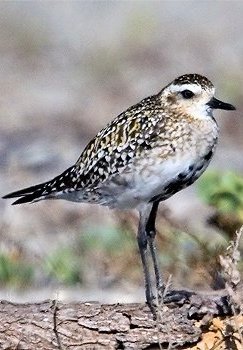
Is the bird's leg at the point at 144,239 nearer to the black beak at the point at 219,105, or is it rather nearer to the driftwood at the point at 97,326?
the driftwood at the point at 97,326

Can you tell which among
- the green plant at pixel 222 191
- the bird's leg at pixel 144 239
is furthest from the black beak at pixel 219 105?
the green plant at pixel 222 191

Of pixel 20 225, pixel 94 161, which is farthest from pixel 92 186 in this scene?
pixel 20 225

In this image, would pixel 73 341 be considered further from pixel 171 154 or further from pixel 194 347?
pixel 171 154

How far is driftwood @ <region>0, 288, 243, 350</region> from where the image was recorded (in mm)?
6961

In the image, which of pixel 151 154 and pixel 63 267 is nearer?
pixel 151 154

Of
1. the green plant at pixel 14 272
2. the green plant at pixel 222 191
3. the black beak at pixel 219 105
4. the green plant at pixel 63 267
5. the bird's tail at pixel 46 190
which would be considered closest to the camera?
the black beak at pixel 219 105

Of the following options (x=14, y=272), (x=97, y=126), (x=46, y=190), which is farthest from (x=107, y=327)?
(x=97, y=126)

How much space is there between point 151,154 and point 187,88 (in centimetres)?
42

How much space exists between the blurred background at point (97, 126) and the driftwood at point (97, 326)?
22.0 inches

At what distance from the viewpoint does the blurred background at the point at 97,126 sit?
9.48m

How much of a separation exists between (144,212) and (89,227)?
3.03 m

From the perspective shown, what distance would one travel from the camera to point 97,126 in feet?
47.7

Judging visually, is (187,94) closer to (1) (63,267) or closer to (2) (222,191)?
(2) (222,191)

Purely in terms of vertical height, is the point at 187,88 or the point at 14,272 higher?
the point at 14,272
